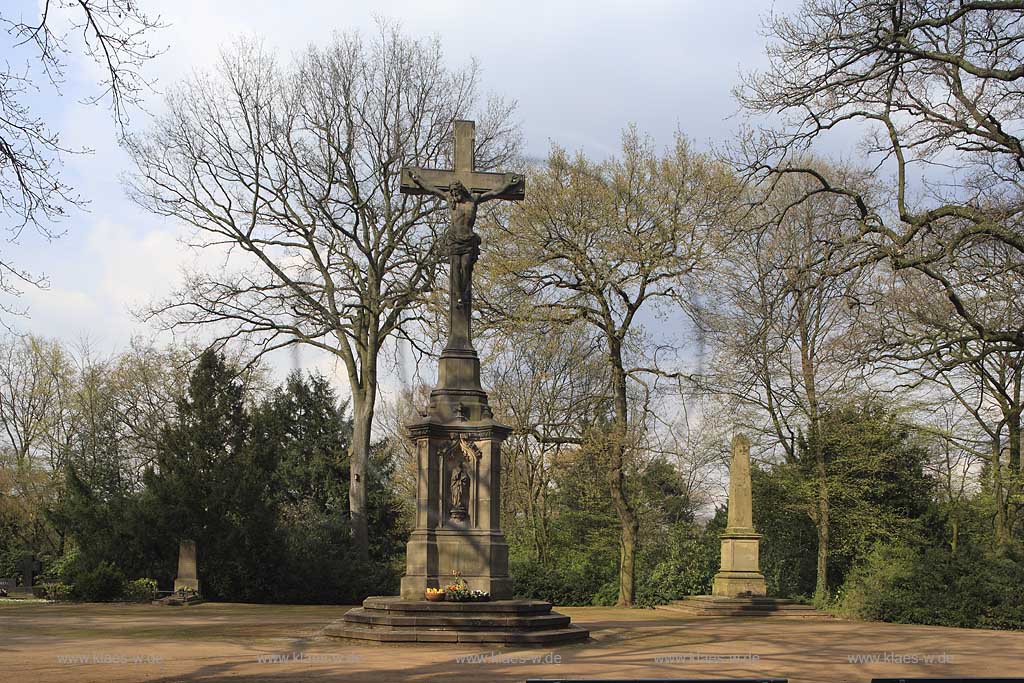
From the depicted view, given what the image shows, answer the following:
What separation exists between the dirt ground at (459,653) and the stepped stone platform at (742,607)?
405 centimetres

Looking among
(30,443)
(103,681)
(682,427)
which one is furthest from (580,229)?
(30,443)

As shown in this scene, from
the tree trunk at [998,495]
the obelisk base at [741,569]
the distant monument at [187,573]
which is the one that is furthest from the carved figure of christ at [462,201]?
the tree trunk at [998,495]

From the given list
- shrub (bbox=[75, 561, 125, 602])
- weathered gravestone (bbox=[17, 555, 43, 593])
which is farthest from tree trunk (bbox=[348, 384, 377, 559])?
weathered gravestone (bbox=[17, 555, 43, 593])

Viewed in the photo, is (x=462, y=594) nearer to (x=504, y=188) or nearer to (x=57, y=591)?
(x=504, y=188)

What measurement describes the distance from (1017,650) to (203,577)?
1871 centimetres

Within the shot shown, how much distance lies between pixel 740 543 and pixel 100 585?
603 inches

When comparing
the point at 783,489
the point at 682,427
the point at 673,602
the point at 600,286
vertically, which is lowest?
the point at 673,602

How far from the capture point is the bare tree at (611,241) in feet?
79.2

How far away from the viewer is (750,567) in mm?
24859

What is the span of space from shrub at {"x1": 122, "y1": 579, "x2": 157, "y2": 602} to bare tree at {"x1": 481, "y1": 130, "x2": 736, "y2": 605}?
425 inches

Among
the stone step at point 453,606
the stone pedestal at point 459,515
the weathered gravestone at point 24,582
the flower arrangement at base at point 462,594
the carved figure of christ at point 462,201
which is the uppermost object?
the carved figure of christ at point 462,201

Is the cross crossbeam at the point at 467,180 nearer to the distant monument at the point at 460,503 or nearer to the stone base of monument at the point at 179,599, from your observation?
the distant monument at the point at 460,503

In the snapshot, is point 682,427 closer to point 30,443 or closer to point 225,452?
point 225,452

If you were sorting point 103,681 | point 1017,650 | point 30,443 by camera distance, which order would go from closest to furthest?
1. point 103,681
2. point 1017,650
3. point 30,443
